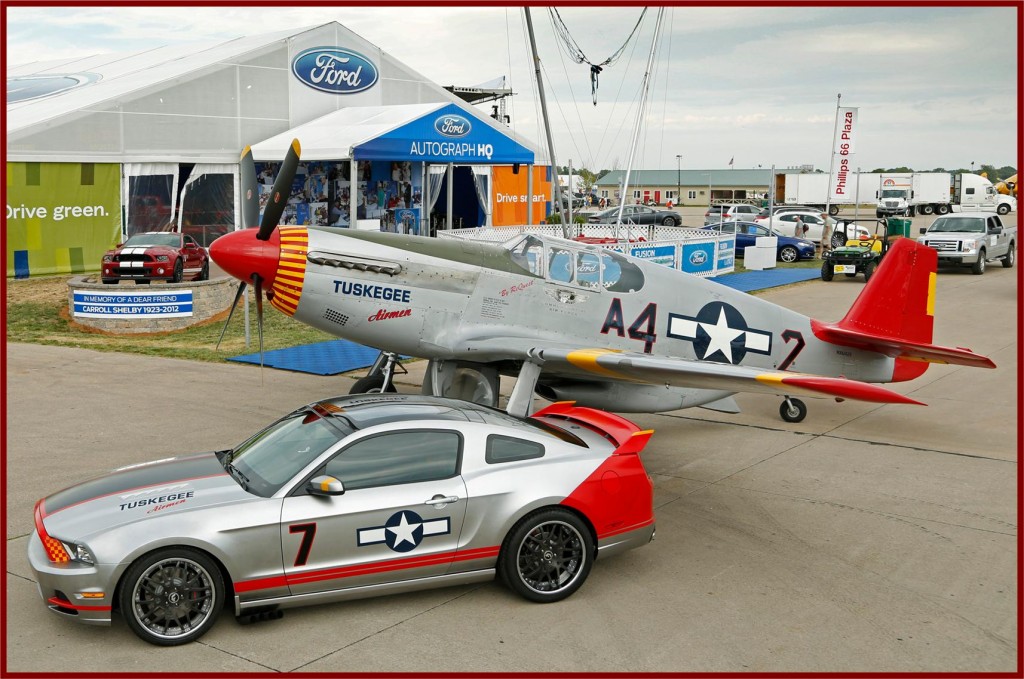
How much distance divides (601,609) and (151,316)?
14.3 metres

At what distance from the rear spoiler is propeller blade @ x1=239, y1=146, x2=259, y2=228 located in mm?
4515

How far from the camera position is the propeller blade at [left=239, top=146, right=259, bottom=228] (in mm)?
10578

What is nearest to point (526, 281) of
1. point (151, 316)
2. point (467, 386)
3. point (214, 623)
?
point (467, 386)

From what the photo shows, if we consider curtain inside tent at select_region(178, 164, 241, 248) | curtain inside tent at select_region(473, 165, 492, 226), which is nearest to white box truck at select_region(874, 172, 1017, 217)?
curtain inside tent at select_region(473, 165, 492, 226)

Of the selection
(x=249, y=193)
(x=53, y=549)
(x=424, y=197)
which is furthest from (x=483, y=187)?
(x=53, y=549)

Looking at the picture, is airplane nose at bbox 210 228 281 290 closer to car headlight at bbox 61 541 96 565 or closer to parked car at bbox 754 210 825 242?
car headlight at bbox 61 541 96 565

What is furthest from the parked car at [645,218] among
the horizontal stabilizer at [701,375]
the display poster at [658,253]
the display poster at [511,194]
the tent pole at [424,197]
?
the horizontal stabilizer at [701,375]

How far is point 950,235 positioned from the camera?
31016 mm

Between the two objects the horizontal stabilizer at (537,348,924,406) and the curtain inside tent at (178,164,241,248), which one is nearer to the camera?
the horizontal stabilizer at (537,348,924,406)

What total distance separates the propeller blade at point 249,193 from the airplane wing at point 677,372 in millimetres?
2920

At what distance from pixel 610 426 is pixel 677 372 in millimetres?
1587

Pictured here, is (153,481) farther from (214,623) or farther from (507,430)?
(507,430)

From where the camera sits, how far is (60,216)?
957 inches

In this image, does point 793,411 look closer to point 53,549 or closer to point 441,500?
point 441,500
